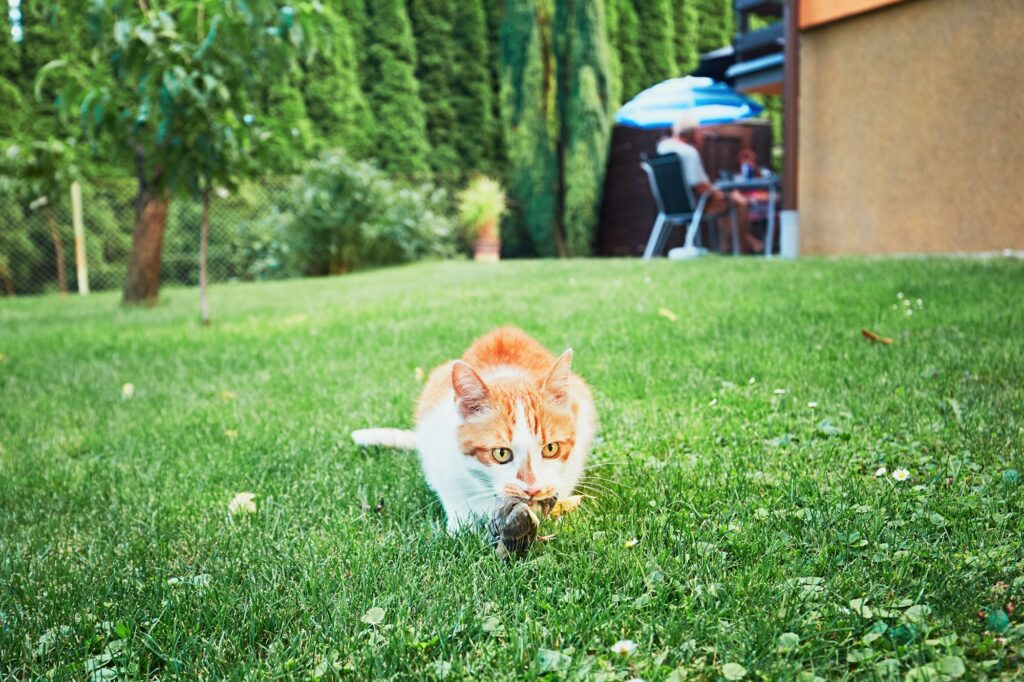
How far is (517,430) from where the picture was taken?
162 cm

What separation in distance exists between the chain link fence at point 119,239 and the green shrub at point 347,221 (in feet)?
1.56

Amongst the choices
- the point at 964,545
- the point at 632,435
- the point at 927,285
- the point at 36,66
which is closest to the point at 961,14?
the point at 927,285

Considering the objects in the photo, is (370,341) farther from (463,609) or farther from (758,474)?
(463,609)

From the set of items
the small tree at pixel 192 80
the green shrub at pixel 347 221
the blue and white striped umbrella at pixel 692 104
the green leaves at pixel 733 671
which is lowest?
the green leaves at pixel 733 671

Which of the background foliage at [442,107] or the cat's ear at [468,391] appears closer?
the cat's ear at [468,391]

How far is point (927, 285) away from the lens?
179 inches

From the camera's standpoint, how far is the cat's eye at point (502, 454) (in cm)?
163

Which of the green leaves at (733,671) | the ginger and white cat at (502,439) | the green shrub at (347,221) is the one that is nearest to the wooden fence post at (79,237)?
the green shrub at (347,221)

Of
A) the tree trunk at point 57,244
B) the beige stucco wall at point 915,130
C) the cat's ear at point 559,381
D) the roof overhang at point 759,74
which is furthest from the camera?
the tree trunk at point 57,244

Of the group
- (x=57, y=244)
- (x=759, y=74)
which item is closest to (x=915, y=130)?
(x=759, y=74)

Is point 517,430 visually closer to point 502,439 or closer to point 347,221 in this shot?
point 502,439

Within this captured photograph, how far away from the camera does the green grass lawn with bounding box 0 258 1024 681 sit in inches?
49.8

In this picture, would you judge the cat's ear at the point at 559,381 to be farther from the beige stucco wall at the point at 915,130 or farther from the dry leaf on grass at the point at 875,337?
the beige stucco wall at the point at 915,130

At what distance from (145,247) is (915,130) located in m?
6.90
